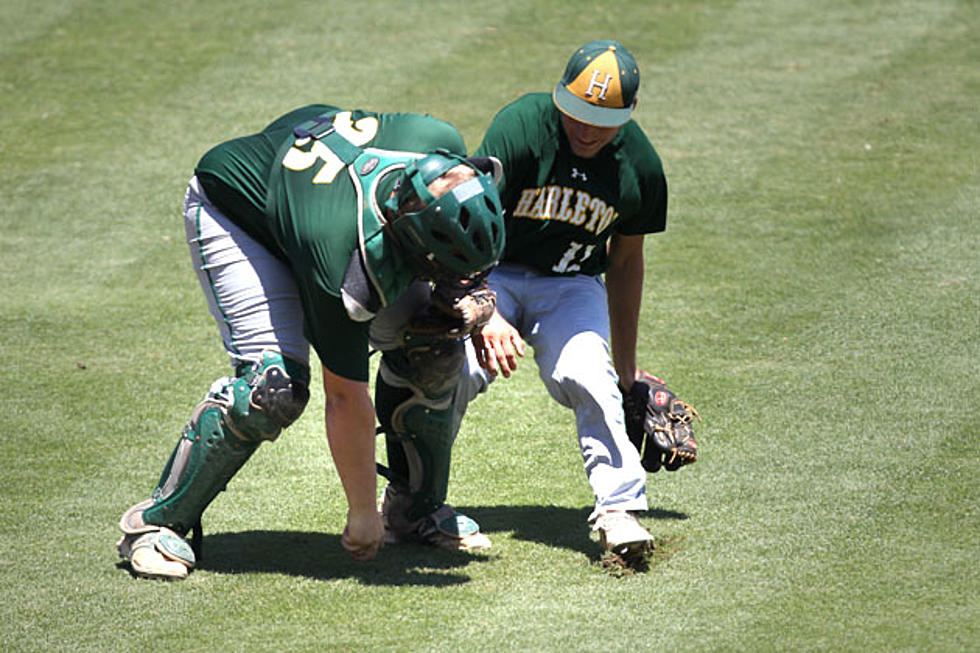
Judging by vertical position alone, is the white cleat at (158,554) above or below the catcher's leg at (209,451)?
below

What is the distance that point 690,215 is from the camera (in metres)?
8.45

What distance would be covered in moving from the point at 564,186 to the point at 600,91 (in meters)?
0.40

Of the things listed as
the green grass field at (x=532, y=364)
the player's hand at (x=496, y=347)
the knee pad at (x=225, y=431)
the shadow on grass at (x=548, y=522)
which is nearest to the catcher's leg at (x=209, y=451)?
the knee pad at (x=225, y=431)

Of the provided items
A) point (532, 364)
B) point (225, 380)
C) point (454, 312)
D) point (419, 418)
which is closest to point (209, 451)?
point (225, 380)

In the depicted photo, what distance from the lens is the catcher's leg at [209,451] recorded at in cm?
416

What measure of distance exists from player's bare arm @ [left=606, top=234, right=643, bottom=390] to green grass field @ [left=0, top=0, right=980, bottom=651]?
551mm

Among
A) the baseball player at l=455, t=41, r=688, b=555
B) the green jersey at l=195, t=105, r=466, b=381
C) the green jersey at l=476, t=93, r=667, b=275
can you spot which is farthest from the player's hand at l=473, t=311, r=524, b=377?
the green jersey at l=476, t=93, r=667, b=275

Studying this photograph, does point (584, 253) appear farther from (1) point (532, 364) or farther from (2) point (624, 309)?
(1) point (532, 364)

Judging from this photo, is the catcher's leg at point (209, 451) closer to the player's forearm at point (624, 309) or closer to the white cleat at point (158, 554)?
the white cleat at point (158, 554)

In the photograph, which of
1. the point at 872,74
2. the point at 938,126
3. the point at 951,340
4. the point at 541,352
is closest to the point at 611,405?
the point at 541,352

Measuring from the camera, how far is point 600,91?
4477 mm

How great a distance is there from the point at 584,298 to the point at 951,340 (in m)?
2.66

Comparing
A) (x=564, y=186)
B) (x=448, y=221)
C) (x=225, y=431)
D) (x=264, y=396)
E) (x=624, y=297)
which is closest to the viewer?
(x=448, y=221)

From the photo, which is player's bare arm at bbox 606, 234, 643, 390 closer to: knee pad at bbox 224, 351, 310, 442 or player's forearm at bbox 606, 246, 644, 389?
player's forearm at bbox 606, 246, 644, 389
